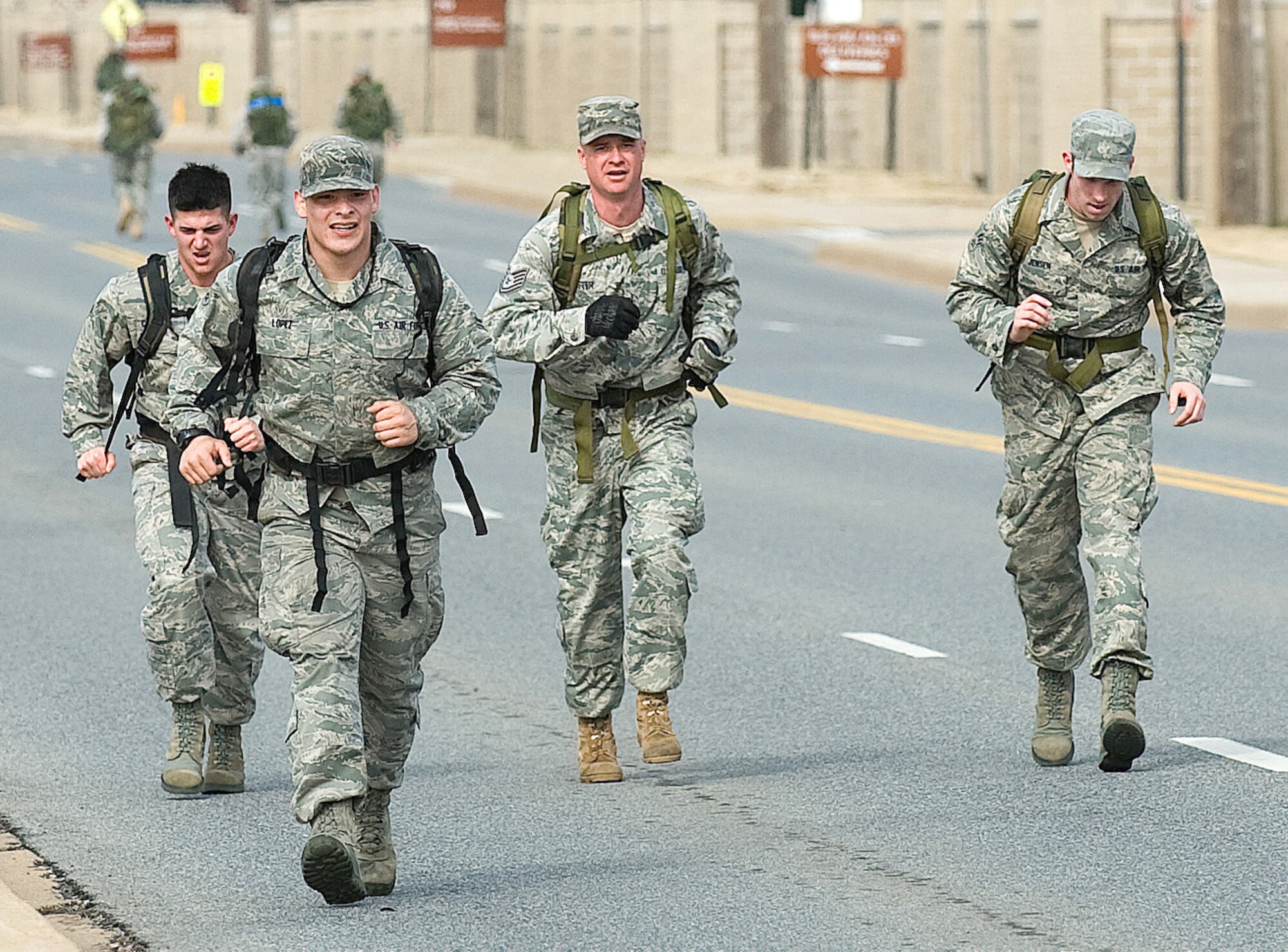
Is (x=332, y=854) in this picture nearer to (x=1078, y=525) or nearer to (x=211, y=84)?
(x=1078, y=525)

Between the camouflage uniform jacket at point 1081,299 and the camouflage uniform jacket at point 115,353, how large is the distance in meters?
2.47

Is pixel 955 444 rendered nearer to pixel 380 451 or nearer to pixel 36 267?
pixel 380 451

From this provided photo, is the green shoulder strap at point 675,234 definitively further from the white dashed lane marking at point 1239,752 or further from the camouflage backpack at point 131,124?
the camouflage backpack at point 131,124

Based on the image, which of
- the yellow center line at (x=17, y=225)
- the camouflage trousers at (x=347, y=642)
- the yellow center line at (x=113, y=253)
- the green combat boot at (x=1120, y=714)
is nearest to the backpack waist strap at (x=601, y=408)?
the camouflage trousers at (x=347, y=642)

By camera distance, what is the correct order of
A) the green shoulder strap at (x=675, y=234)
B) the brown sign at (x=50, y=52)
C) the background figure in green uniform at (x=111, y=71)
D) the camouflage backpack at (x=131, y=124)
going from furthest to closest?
1. the brown sign at (x=50, y=52)
2. the background figure in green uniform at (x=111, y=71)
3. the camouflage backpack at (x=131, y=124)
4. the green shoulder strap at (x=675, y=234)

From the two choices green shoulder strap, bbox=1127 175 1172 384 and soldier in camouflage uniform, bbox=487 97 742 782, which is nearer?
soldier in camouflage uniform, bbox=487 97 742 782

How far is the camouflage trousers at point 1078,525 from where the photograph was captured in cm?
854

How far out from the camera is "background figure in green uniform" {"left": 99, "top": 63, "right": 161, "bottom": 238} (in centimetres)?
3344

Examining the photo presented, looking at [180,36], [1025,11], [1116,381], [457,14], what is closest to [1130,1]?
[1025,11]

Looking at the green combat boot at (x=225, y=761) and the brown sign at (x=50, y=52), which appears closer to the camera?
the green combat boot at (x=225, y=761)

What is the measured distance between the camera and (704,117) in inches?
2128

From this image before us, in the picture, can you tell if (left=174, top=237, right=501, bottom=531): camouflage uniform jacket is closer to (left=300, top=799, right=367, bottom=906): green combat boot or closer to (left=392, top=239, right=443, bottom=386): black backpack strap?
(left=392, top=239, right=443, bottom=386): black backpack strap

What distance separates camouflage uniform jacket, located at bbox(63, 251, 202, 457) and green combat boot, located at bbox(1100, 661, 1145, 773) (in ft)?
9.77

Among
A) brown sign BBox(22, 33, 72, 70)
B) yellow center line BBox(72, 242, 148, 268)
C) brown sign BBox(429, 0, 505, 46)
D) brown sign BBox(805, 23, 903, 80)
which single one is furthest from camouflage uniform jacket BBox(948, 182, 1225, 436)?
brown sign BBox(22, 33, 72, 70)
